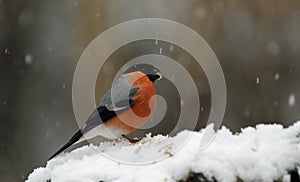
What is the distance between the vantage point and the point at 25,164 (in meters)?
10.6

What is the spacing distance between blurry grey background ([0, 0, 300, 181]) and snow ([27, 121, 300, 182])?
562 cm

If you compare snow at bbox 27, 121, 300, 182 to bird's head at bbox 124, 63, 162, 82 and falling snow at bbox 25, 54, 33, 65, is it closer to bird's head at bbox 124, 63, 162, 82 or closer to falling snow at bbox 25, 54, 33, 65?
bird's head at bbox 124, 63, 162, 82

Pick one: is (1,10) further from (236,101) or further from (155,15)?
(236,101)

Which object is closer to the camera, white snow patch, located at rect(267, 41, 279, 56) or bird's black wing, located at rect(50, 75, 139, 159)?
bird's black wing, located at rect(50, 75, 139, 159)

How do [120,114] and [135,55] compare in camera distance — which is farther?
[135,55]

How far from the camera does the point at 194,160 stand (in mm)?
3164

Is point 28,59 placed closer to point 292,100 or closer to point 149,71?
point 292,100

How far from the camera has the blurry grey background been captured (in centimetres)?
947

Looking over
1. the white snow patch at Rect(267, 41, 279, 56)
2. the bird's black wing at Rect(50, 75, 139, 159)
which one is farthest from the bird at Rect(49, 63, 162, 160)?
the white snow patch at Rect(267, 41, 279, 56)

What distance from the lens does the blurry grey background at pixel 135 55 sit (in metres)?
9.47

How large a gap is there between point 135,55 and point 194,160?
6752mm

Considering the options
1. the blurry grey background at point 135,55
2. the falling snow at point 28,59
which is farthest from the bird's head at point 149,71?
the falling snow at point 28,59

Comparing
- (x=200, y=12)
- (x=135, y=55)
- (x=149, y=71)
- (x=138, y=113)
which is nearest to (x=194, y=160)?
(x=138, y=113)

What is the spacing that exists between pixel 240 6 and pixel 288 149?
6.41 metres
